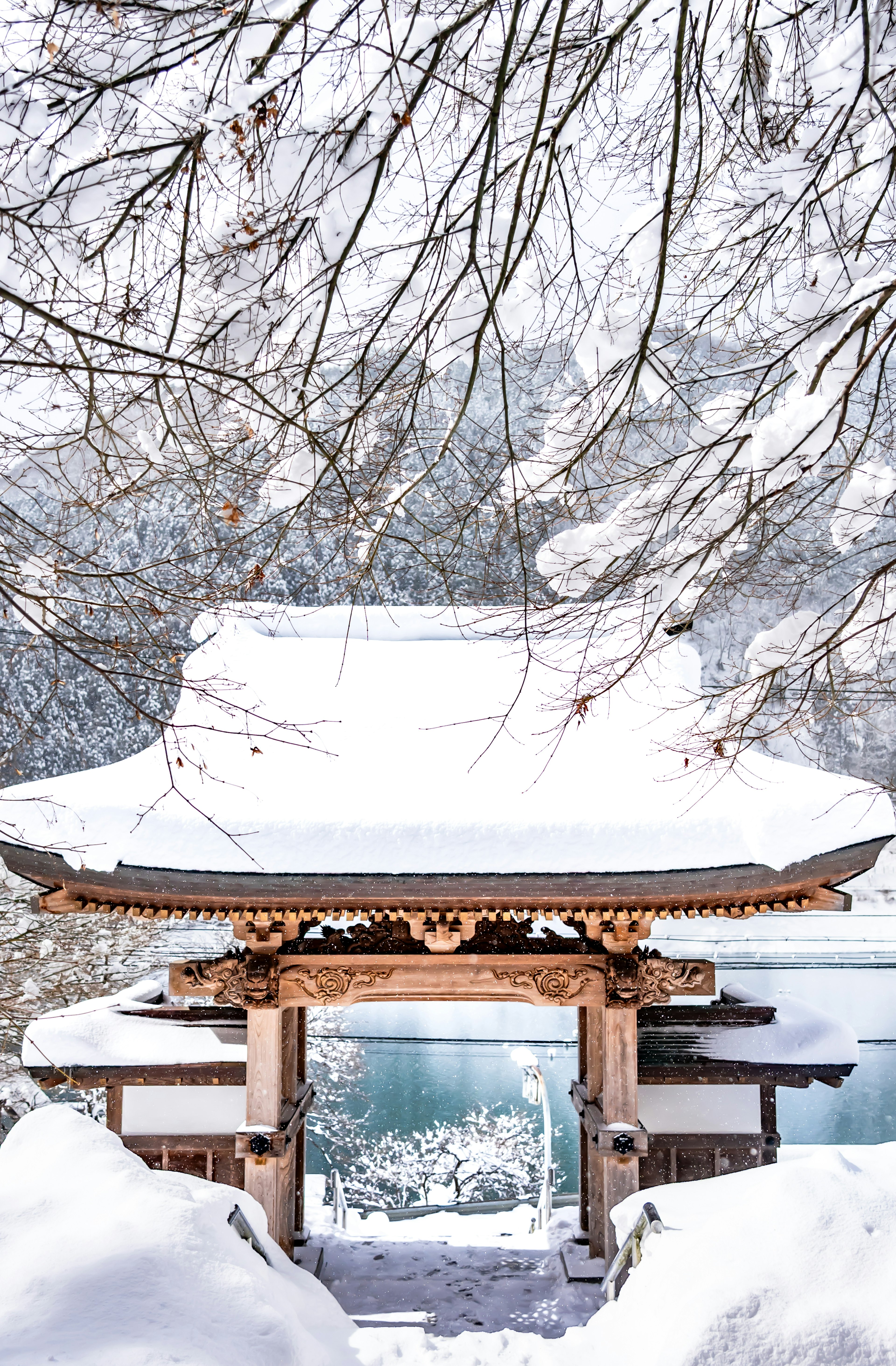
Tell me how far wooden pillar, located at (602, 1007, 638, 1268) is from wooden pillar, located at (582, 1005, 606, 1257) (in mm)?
86

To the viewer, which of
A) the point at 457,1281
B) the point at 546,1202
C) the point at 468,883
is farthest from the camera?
the point at 546,1202

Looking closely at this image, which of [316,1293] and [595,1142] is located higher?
[595,1142]

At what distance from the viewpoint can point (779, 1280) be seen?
3105 millimetres

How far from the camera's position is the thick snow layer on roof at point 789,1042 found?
488 cm

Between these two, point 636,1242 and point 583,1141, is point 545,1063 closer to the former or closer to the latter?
point 583,1141

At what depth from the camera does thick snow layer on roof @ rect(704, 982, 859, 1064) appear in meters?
4.88

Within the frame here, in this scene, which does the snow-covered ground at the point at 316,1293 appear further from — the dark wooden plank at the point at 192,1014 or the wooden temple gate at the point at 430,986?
the dark wooden plank at the point at 192,1014

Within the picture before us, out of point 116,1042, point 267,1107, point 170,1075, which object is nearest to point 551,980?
point 267,1107

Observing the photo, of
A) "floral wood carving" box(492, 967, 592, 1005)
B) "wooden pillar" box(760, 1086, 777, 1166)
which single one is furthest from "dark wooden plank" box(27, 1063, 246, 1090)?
"wooden pillar" box(760, 1086, 777, 1166)

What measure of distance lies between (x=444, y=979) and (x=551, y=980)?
56 cm

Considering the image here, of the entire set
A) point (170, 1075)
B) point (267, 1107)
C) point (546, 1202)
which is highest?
point (170, 1075)

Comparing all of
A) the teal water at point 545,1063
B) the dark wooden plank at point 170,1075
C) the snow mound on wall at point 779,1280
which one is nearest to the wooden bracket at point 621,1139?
the snow mound on wall at point 779,1280

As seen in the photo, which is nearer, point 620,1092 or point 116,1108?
point 620,1092

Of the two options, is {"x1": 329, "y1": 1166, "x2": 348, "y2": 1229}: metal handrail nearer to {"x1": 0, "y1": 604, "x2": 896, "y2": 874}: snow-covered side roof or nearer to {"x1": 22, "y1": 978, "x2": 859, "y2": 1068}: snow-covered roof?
{"x1": 22, "y1": 978, "x2": 859, "y2": 1068}: snow-covered roof
